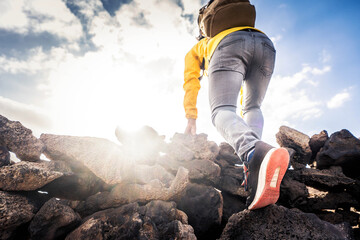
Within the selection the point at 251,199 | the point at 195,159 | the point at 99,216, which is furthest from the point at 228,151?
the point at 99,216

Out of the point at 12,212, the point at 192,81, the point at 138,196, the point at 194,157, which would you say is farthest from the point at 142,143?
the point at 12,212

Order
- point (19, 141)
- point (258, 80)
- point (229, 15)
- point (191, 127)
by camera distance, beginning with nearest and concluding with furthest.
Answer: point (19, 141)
point (229, 15)
point (258, 80)
point (191, 127)

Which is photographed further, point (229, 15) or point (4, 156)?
point (229, 15)

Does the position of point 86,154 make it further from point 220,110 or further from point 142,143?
point 220,110

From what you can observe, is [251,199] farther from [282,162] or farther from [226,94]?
[226,94]

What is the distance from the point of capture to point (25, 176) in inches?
52.1

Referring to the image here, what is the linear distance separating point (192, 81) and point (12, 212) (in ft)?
7.92

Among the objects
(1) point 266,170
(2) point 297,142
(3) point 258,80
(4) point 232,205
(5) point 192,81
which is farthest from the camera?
(2) point 297,142

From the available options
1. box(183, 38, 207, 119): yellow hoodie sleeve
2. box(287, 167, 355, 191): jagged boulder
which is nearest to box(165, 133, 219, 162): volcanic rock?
box(183, 38, 207, 119): yellow hoodie sleeve

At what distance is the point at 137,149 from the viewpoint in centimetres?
268

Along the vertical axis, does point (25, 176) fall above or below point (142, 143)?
below

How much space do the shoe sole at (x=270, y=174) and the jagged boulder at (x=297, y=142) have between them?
2.55m

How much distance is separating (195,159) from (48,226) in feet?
6.89

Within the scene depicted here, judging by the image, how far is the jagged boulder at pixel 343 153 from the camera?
2.85 m
